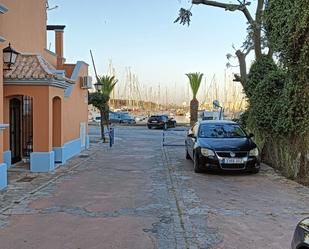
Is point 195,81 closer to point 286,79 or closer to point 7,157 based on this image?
point 286,79

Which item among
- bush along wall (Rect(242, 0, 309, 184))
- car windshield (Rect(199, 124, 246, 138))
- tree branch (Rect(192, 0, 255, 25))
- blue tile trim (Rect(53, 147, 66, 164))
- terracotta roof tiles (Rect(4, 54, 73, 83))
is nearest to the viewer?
bush along wall (Rect(242, 0, 309, 184))

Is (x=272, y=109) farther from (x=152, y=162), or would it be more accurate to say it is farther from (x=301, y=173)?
(x=152, y=162)

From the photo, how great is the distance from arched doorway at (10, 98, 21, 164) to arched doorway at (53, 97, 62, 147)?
4.14ft

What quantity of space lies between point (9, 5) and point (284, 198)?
1041 centimetres

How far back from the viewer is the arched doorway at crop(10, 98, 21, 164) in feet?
47.4

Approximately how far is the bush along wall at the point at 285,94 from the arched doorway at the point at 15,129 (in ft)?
26.1

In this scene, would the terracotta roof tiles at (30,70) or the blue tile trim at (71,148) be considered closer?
the terracotta roof tiles at (30,70)

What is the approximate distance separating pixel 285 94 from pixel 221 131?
278 cm

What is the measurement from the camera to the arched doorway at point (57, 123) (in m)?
14.8

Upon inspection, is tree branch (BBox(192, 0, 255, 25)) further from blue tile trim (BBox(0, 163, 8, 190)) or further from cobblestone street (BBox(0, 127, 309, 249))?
blue tile trim (BBox(0, 163, 8, 190))

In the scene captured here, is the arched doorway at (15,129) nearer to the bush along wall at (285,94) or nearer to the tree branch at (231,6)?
the bush along wall at (285,94)

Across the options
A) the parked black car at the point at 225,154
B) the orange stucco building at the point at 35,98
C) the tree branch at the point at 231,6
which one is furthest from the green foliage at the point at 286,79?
the orange stucco building at the point at 35,98

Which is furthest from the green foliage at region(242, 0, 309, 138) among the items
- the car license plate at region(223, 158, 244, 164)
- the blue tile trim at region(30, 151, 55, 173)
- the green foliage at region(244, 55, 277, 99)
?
the blue tile trim at region(30, 151, 55, 173)

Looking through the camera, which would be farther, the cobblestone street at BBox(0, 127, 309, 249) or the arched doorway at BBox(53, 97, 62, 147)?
the arched doorway at BBox(53, 97, 62, 147)
